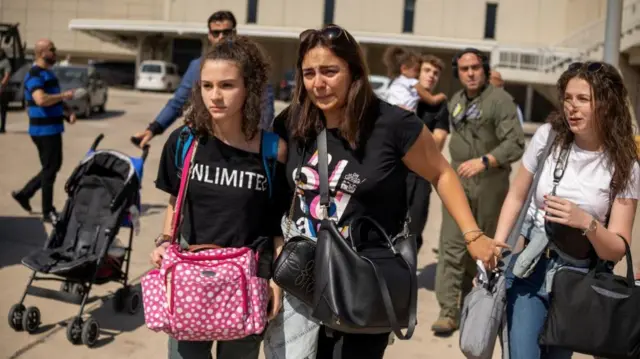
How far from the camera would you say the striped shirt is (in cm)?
866

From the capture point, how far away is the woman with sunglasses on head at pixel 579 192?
10.5 ft

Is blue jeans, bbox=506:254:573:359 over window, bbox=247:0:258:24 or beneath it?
beneath

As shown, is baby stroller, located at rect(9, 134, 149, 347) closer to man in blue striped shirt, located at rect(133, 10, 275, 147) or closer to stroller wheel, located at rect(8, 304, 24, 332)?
stroller wheel, located at rect(8, 304, 24, 332)

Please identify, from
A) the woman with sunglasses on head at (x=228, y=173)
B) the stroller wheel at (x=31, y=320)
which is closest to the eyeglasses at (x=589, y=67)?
the woman with sunglasses on head at (x=228, y=173)

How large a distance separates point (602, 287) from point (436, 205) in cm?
831

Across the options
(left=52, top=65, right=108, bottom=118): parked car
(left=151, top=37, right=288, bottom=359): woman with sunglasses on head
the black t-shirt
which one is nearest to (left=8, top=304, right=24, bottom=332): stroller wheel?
(left=151, top=37, right=288, bottom=359): woman with sunglasses on head

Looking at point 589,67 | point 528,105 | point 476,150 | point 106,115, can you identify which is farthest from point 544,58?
point 589,67

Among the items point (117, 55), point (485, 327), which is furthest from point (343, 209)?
point (117, 55)

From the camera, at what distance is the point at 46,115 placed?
28.5 ft

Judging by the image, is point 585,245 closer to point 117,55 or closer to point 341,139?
point 341,139

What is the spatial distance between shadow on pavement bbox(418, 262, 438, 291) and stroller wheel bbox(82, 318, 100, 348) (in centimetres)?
290

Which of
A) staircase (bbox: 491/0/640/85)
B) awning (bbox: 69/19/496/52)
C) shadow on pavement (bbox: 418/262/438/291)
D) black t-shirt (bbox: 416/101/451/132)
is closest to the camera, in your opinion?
black t-shirt (bbox: 416/101/451/132)

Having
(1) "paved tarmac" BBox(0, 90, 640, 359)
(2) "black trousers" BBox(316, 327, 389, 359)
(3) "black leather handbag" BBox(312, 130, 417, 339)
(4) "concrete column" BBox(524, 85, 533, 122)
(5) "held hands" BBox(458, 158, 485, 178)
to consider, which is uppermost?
(4) "concrete column" BBox(524, 85, 533, 122)

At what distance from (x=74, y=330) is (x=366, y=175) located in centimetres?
296
